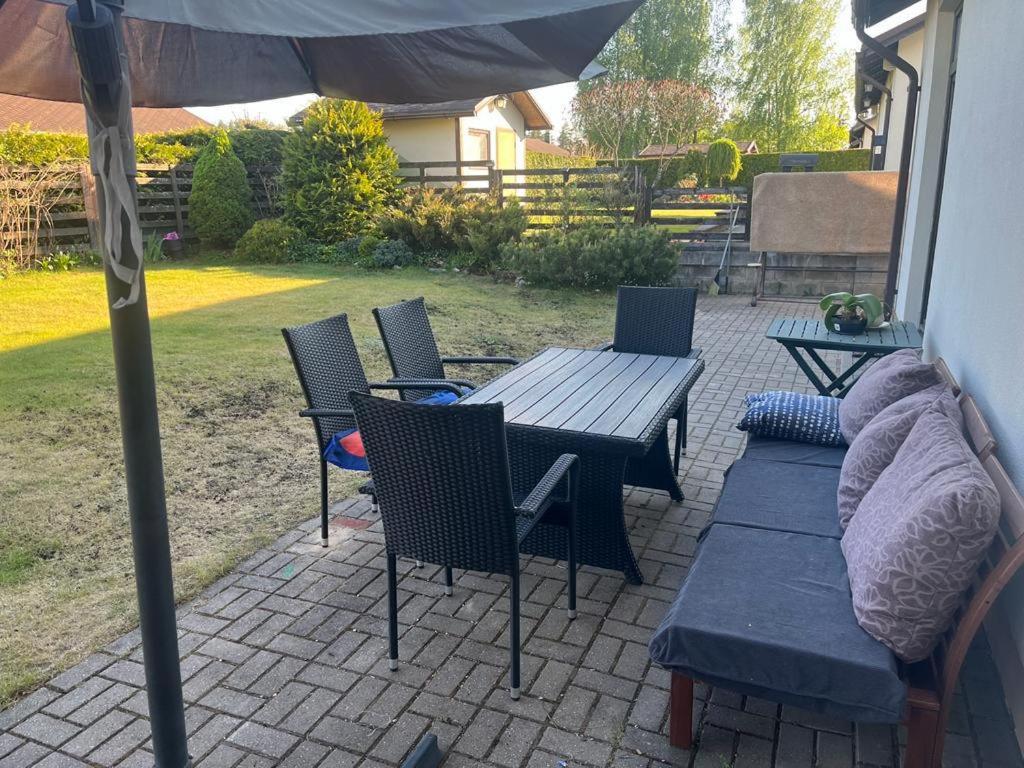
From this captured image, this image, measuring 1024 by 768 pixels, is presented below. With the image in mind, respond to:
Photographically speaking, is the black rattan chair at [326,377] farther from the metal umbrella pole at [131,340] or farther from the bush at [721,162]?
the bush at [721,162]

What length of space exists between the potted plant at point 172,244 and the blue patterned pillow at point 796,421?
1263 cm

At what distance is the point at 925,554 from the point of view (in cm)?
182

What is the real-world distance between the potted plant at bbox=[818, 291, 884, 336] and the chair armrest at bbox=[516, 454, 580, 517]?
116 inches

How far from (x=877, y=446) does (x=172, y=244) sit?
13.6 metres

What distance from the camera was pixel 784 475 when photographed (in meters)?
3.07

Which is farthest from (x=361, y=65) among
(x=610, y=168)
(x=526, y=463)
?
(x=610, y=168)

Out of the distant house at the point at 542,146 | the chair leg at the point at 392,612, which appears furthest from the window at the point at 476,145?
the distant house at the point at 542,146

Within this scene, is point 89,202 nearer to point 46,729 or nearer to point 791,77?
point 46,729

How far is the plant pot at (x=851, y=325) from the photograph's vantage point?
4.93 m

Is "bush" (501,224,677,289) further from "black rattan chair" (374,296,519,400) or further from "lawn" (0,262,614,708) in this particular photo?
"black rattan chair" (374,296,519,400)

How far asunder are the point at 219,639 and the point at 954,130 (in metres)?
5.13

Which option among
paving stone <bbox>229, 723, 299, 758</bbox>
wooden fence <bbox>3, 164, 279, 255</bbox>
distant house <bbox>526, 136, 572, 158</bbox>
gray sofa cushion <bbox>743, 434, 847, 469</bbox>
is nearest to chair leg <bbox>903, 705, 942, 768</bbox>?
gray sofa cushion <bbox>743, 434, 847, 469</bbox>

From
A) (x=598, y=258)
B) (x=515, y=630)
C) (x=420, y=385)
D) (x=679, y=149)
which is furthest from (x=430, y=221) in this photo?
(x=679, y=149)

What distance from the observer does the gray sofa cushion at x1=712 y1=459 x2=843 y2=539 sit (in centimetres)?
261
